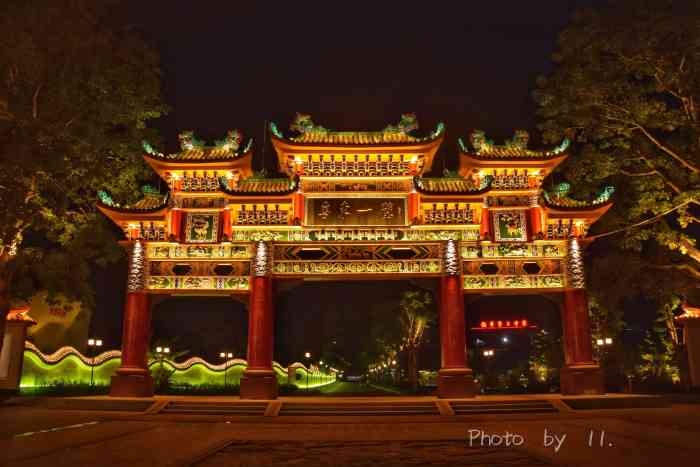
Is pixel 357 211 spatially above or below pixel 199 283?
above

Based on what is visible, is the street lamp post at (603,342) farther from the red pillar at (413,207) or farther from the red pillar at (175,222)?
the red pillar at (175,222)

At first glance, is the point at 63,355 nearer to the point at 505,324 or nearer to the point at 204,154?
the point at 204,154

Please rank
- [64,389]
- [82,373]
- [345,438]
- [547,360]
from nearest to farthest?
[345,438], [64,389], [82,373], [547,360]

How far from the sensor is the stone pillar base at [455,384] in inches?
645

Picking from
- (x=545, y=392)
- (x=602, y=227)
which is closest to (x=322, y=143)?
(x=602, y=227)

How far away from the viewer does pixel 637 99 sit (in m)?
16.7

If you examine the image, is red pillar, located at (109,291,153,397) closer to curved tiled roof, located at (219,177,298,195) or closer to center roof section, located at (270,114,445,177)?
curved tiled roof, located at (219,177,298,195)

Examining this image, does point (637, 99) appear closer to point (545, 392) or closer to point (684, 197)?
point (684, 197)

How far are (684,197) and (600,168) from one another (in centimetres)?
282

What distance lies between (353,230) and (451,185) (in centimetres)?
399

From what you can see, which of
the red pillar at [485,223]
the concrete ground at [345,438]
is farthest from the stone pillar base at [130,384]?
the red pillar at [485,223]

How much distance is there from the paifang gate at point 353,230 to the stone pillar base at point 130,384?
4 cm

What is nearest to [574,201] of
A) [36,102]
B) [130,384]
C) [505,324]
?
[130,384]

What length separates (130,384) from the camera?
55.5 ft
